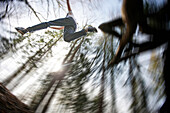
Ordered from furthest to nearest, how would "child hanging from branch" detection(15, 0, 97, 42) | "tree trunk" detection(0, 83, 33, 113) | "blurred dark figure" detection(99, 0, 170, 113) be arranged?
"child hanging from branch" detection(15, 0, 97, 42)
"tree trunk" detection(0, 83, 33, 113)
"blurred dark figure" detection(99, 0, 170, 113)

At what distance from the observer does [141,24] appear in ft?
1.16

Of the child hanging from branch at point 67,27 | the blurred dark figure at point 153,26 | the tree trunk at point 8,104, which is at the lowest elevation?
the tree trunk at point 8,104

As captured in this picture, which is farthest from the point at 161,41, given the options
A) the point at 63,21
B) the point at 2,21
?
the point at 2,21

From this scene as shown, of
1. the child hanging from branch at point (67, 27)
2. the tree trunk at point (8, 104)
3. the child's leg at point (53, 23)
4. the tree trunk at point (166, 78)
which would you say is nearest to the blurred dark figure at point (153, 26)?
the tree trunk at point (166, 78)

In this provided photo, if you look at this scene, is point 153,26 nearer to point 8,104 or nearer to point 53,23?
point 8,104

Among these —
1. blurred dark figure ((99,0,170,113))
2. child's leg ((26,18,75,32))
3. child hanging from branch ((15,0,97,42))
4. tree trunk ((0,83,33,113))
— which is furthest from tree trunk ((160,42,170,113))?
child's leg ((26,18,75,32))

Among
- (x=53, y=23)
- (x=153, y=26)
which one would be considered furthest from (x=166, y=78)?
(x=53, y=23)

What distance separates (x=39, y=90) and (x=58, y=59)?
1.18 meters

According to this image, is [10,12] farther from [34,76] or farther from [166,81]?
[166,81]

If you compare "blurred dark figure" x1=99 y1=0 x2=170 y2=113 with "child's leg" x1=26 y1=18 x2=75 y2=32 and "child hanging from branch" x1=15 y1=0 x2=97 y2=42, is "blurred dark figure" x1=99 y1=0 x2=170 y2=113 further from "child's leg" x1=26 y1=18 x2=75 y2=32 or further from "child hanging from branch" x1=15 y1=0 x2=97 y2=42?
"child's leg" x1=26 y1=18 x2=75 y2=32

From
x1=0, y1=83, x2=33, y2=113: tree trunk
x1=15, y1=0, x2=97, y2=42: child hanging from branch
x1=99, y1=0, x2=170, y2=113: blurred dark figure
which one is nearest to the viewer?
x1=99, y1=0, x2=170, y2=113: blurred dark figure

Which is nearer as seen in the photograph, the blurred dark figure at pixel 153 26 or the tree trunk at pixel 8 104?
the blurred dark figure at pixel 153 26

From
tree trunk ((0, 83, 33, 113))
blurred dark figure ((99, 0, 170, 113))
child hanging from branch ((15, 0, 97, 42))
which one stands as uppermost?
child hanging from branch ((15, 0, 97, 42))

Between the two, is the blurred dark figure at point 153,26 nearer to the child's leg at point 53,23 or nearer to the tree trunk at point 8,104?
the tree trunk at point 8,104
